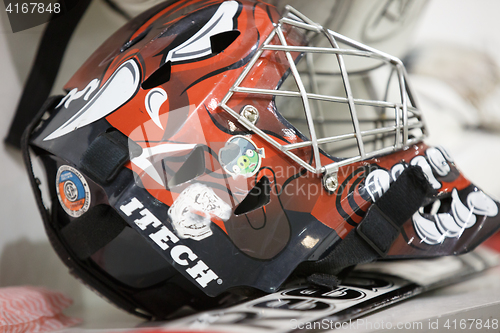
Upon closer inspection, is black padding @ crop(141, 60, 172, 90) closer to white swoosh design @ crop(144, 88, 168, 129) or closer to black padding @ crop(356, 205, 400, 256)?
white swoosh design @ crop(144, 88, 168, 129)

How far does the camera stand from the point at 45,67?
1.15 metres

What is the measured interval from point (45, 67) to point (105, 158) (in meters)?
0.63

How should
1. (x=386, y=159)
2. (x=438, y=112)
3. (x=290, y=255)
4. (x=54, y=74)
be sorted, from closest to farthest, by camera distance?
(x=290, y=255) → (x=386, y=159) → (x=54, y=74) → (x=438, y=112)

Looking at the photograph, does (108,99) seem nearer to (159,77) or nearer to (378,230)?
(159,77)

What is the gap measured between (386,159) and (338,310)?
403 millimetres

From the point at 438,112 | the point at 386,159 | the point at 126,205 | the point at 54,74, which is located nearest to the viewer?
the point at 126,205

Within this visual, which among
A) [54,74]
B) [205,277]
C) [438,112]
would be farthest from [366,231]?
[54,74]

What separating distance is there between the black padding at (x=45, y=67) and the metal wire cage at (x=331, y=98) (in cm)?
68

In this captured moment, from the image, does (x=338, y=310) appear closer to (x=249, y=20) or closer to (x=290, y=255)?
(x=290, y=255)

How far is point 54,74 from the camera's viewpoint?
117cm

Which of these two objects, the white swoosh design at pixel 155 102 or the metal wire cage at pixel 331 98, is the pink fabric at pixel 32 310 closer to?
the white swoosh design at pixel 155 102

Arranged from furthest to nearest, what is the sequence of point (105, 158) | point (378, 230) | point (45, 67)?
point (45, 67)
point (378, 230)
point (105, 158)

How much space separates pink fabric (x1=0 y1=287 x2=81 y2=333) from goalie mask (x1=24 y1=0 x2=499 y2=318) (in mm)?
162

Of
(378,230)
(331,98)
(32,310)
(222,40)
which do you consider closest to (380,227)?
(378,230)
